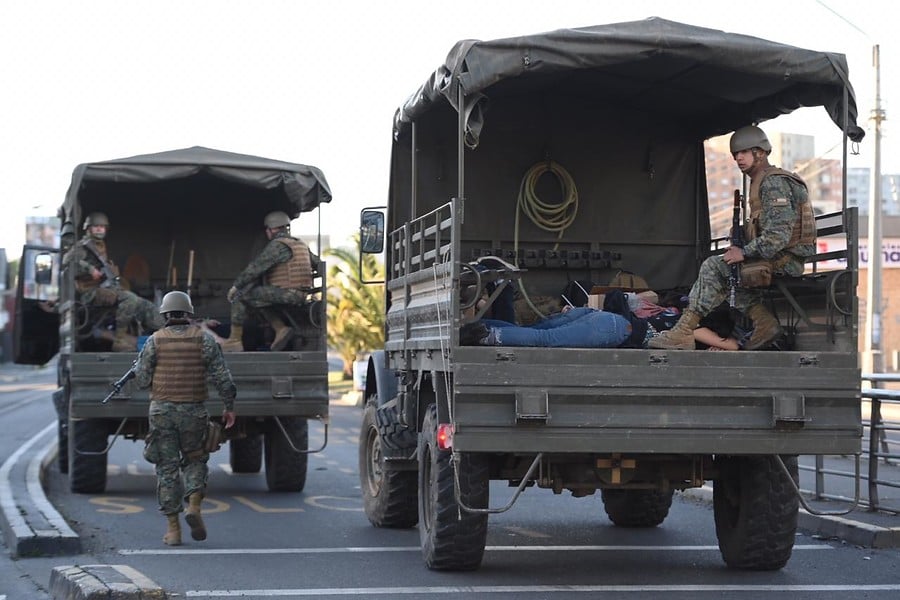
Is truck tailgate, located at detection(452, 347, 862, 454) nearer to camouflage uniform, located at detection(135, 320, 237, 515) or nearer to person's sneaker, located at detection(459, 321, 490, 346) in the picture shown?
person's sneaker, located at detection(459, 321, 490, 346)

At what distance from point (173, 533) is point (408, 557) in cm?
198

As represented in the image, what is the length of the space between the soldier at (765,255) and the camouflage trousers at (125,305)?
688 centimetres

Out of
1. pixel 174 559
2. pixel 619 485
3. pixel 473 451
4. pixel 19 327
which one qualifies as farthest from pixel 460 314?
pixel 19 327

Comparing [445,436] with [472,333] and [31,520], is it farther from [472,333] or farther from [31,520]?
[31,520]

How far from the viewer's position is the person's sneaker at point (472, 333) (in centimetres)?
822

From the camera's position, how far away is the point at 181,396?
10.9 meters

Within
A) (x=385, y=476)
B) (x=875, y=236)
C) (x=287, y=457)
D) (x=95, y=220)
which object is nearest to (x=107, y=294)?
(x=95, y=220)

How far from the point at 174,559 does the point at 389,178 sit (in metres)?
3.49

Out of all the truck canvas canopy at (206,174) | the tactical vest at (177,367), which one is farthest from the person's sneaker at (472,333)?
the truck canvas canopy at (206,174)

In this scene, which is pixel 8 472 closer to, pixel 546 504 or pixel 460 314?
pixel 546 504

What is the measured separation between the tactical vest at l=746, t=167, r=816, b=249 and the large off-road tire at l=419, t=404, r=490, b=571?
7.79ft

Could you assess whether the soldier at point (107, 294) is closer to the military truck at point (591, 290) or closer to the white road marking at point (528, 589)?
the military truck at point (591, 290)

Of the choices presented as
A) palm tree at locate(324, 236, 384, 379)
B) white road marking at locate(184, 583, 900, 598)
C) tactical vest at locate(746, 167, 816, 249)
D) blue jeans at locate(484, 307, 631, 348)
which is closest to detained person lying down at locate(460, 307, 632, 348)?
blue jeans at locate(484, 307, 631, 348)

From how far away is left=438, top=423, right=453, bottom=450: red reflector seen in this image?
323 inches
